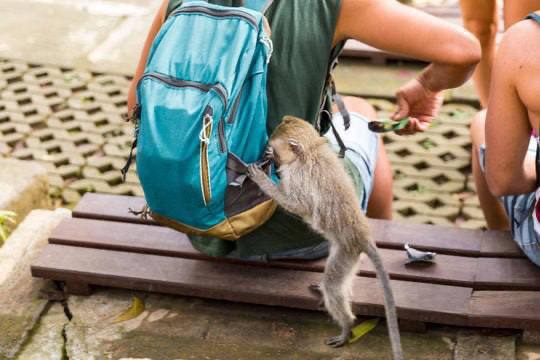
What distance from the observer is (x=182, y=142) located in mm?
2598

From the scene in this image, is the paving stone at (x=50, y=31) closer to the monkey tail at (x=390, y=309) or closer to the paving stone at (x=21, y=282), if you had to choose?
the paving stone at (x=21, y=282)

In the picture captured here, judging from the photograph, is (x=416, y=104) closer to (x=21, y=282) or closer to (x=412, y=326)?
(x=412, y=326)

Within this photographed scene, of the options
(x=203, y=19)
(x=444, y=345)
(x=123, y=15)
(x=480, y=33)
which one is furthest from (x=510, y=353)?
(x=123, y=15)

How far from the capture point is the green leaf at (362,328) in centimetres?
309

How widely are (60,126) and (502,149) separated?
3037 mm

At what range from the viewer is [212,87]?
8.52ft

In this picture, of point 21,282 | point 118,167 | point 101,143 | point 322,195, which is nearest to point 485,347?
point 322,195

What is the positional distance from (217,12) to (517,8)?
1429mm

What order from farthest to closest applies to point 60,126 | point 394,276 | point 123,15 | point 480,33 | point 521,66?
point 123,15 → point 60,126 → point 480,33 → point 394,276 → point 521,66

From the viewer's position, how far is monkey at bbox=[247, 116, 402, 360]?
9.05 feet

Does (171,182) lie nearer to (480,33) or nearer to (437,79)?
(437,79)

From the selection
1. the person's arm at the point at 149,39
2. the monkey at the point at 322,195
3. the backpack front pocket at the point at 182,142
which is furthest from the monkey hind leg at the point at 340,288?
the person's arm at the point at 149,39

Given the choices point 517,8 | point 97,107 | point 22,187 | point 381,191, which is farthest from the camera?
A: point 97,107

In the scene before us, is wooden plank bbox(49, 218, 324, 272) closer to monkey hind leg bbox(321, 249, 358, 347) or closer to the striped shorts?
monkey hind leg bbox(321, 249, 358, 347)
